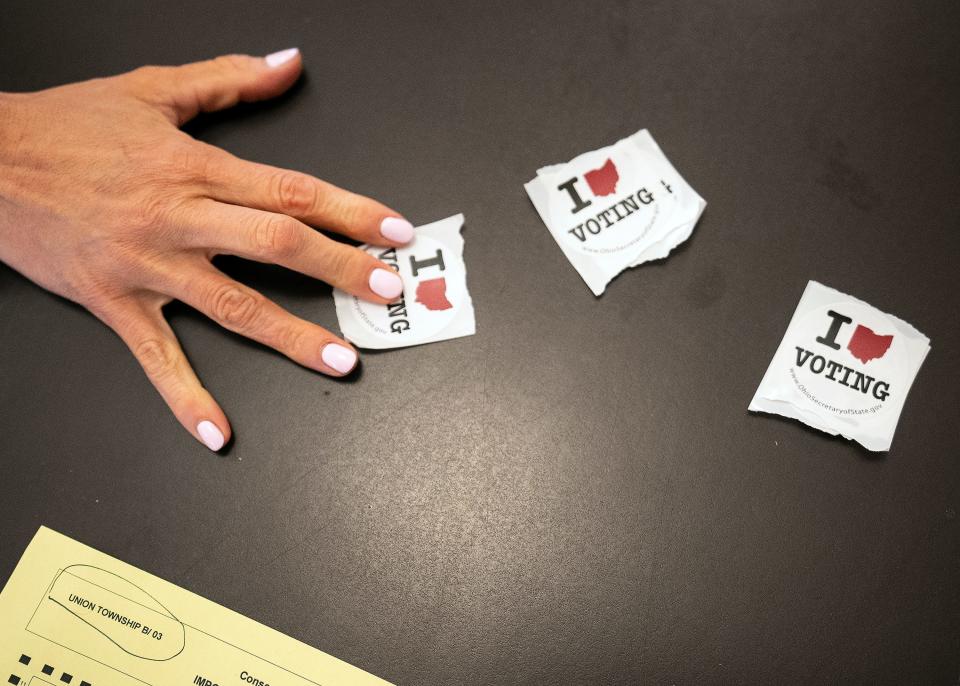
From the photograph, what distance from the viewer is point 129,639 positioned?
0.69m

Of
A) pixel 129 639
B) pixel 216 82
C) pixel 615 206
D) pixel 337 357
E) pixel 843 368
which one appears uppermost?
pixel 216 82

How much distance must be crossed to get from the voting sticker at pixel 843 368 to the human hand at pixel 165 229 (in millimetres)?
403

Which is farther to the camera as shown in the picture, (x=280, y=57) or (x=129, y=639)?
(x=280, y=57)

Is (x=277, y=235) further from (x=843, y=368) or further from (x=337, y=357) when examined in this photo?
(x=843, y=368)

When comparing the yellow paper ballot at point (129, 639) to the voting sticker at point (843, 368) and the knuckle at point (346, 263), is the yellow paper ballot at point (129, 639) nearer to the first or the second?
the knuckle at point (346, 263)

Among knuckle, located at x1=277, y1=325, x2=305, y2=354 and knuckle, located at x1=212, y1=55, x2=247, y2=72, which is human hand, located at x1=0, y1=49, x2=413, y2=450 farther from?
knuckle, located at x1=212, y1=55, x2=247, y2=72

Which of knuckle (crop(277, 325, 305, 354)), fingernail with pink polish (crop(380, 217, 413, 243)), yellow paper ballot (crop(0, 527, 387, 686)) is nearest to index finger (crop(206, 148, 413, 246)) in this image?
fingernail with pink polish (crop(380, 217, 413, 243))

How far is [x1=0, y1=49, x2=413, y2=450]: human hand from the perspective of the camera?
73cm

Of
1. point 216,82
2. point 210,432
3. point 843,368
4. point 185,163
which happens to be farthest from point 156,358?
point 843,368

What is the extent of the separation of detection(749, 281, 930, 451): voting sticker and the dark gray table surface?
14 millimetres

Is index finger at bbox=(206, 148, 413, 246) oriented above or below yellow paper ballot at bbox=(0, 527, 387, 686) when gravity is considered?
above

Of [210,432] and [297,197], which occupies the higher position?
[297,197]

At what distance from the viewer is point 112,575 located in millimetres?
712

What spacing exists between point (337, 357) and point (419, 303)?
10 cm
